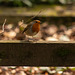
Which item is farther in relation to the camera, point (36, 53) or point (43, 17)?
point (43, 17)

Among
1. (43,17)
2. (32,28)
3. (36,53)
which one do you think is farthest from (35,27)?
(43,17)

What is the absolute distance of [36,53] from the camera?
260 centimetres

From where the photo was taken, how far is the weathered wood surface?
2572 mm


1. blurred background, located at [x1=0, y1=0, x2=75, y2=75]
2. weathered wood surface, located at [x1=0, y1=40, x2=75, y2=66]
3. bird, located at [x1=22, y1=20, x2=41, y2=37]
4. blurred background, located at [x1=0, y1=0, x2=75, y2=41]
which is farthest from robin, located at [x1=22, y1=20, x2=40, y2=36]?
blurred background, located at [x1=0, y1=0, x2=75, y2=41]

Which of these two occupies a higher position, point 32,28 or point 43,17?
point 32,28

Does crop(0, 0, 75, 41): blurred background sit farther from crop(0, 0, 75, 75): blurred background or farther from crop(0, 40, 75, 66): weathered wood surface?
crop(0, 40, 75, 66): weathered wood surface

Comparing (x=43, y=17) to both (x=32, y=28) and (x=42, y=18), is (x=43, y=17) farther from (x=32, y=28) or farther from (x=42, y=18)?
(x=32, y=28)

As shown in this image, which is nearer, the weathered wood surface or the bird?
the weathered wood surface

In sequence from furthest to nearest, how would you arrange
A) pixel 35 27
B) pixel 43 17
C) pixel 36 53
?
1. pixel 43 17
2. pixel 35 27
3. pixel 36 53

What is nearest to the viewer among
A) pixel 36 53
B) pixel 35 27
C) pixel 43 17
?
pixel 36 53

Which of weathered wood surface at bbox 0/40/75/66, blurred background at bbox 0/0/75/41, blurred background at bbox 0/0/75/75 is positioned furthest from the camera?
blurred background at bbox 0/0/75/41

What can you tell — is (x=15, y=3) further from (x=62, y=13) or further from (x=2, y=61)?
(x=2, y=61)

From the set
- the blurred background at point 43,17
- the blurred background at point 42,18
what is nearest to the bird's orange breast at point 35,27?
the blurred background at point 43,17

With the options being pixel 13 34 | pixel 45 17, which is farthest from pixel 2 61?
pixel 45 17
